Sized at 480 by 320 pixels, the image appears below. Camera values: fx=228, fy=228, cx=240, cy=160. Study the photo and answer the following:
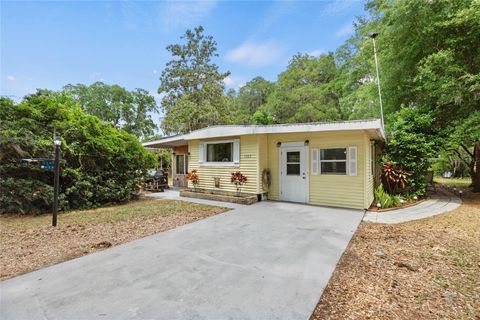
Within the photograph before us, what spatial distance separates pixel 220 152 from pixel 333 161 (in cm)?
408

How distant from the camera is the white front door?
24.1 feet

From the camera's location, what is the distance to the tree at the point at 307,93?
20.0 metres

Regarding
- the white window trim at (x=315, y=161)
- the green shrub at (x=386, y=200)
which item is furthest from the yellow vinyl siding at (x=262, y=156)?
the green shrub at (x=386, y=200)

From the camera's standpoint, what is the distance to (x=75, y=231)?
4730 millimetres

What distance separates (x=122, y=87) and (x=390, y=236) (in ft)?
102

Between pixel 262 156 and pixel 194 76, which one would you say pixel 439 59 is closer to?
pixel 262 156

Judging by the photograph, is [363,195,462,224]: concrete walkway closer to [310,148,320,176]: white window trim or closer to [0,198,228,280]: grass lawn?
[310,148,320,176]: white window trim

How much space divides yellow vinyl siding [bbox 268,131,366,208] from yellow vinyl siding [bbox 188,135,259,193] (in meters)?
1.13

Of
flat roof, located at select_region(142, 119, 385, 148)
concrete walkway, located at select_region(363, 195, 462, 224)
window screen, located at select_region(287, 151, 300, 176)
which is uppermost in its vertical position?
flat roof, located at select_region(142, 119, 385, 148)

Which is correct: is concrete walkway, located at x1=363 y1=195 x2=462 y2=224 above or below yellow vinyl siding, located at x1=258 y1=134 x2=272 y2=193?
below

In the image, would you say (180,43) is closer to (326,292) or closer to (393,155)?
(393,155)

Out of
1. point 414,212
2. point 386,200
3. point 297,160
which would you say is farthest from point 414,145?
point 297,160

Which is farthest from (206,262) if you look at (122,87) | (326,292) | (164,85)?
(122,87)

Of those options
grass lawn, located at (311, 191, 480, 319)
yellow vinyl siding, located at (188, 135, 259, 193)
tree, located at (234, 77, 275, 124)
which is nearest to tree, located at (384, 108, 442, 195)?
grass lawn, located at (311, 191, 480, 319)
